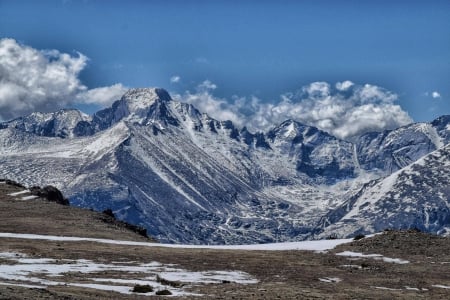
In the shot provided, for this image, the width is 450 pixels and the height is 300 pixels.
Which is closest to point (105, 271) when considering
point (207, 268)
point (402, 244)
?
point (207, 268)

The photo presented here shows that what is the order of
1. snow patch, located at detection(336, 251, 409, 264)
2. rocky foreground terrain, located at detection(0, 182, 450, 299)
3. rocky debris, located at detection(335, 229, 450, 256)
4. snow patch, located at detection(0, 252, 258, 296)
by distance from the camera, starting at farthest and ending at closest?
rocky debris, located at detection(335, 229, 450, 256)
snow patch, located at detection(336, 251, 409, 264)
snow patch, located at detection(0, 252, 258, 296)
rocky foreground terrain, located at detection(0, 182, 450, 299)

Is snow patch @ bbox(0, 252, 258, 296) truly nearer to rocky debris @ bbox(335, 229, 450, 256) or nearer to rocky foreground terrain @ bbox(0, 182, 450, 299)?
rocky foreground terrain @ bbox(0, 182, 450, 299)

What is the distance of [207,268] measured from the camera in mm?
65312

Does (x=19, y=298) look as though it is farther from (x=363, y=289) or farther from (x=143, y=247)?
(x=143, y=247)

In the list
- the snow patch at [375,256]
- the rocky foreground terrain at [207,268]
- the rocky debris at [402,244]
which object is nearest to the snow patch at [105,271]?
the rocky foreground terrain at [207,268]

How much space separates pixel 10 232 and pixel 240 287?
4306 centimetres

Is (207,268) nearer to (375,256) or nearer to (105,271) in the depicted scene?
(105,271)

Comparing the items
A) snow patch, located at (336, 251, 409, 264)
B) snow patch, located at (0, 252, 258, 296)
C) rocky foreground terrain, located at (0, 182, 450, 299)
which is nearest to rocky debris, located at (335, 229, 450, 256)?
rocky foreground terrain, located at (0, 182, 450, 299)

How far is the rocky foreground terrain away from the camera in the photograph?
50.1 metres

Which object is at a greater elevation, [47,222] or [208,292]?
[47,222]

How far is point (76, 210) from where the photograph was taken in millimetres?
113375

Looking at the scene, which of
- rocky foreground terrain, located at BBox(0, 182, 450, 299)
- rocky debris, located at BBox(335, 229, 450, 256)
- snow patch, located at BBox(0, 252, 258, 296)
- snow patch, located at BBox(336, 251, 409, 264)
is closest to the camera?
rocky foreground terrain, located at BBox(0, 182, 450, 299)

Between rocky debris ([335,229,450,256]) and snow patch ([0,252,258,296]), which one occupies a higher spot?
rocky debris ([335,229,450,256])

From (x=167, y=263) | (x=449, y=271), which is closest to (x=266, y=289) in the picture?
(x=167, y=263)
